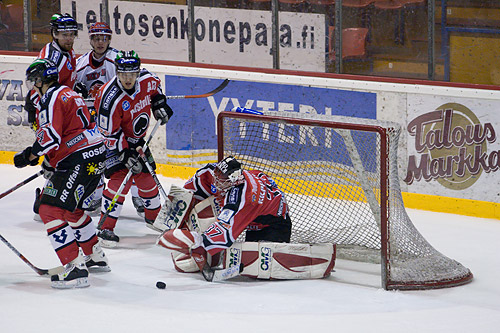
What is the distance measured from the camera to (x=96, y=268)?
5.32 meters

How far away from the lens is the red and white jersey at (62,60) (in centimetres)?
637

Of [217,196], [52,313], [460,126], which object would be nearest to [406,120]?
[460,126]

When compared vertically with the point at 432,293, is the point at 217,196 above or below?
above

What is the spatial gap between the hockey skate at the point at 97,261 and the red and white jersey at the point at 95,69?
5.47ft

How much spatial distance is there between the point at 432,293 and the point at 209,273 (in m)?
1.16

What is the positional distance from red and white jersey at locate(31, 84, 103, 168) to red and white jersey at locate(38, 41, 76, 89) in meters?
1.46

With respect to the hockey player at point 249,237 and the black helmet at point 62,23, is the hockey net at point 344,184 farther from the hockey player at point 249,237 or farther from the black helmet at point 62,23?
the black helmet at point 62,23

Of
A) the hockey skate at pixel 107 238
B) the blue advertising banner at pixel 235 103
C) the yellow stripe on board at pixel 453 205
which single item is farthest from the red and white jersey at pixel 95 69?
the yellow stripe on board at pixel 453 205

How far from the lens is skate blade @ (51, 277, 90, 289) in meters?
4.93

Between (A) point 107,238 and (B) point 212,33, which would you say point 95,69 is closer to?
(A) point 107,238

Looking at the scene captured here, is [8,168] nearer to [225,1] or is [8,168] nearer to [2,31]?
[2,31]

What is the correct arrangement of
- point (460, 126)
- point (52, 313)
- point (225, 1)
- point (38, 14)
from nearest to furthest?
point (52, 313) < point (460, 126) < point (225, 1) < point (38, 14)

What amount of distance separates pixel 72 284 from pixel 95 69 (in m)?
2.04

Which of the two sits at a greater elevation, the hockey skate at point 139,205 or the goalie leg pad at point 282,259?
the hockey skate at point 139,205
